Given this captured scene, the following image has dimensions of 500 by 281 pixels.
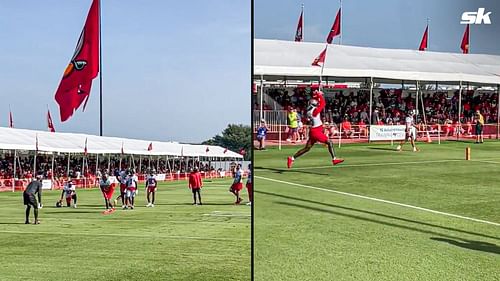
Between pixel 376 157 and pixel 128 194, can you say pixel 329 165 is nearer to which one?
pixel 376 157

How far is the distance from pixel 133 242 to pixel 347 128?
102 inches

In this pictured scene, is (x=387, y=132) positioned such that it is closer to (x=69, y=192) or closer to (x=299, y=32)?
(x=299, y=32)

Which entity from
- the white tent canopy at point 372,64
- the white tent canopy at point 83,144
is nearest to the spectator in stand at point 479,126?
the white tent canopy at point 372,64

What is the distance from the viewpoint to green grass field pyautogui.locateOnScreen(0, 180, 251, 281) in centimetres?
335

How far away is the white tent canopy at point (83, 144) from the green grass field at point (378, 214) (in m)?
2.92

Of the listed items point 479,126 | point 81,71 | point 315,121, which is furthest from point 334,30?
point 81,71

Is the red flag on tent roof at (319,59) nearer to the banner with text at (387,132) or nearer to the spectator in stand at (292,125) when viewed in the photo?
the spectator in stand at (292,125)

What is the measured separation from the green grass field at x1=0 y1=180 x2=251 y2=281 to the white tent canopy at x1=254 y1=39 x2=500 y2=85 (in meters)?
1.38

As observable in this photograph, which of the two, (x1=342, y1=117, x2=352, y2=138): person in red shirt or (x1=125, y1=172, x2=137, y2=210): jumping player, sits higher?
(x1=342, y1=117, x2=352, y2=138): person in red shirt

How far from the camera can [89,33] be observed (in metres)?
5.40

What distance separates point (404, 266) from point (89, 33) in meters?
4.13

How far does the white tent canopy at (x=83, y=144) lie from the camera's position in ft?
20.8

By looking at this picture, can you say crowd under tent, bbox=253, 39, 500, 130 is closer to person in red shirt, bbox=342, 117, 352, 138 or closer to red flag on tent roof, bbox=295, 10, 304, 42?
red flag on tent roof, bbox=295, 10, 304, 42

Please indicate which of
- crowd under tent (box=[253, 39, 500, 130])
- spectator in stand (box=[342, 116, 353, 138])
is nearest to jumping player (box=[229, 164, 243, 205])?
spectator in stand (box=[342, 116, 353, 138])
